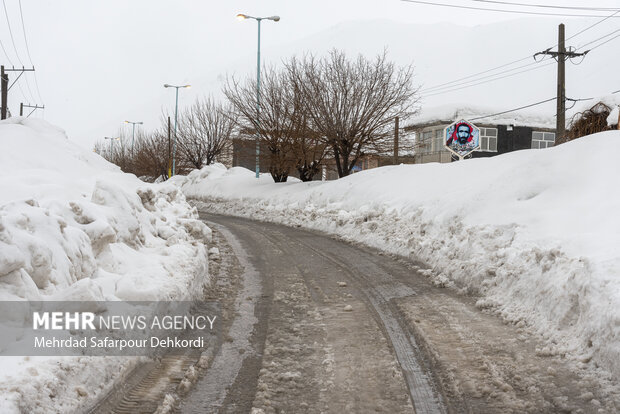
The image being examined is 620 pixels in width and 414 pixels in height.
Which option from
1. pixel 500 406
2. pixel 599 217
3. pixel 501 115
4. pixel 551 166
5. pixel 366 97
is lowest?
pixel 500 406

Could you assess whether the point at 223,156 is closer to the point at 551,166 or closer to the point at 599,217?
the point at 551,166

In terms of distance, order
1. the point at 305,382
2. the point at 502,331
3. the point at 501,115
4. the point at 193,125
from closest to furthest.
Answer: the point at 305,382 < the point at 502,331 < the point at 193,125 < the point at 501,115

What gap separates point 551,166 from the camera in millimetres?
9859

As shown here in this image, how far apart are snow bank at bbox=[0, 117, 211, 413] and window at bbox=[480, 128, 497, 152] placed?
40.4 m

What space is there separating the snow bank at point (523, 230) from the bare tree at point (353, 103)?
20.5 ft

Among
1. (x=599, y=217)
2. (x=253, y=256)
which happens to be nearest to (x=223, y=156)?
(x=253, y=256)

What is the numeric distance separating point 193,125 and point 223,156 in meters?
3.56

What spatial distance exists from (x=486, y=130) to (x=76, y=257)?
4634 centimetres

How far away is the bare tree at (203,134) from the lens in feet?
130

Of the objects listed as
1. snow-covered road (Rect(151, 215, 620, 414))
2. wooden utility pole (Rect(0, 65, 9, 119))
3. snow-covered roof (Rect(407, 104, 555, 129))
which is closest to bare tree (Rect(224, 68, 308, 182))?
wooden utility pole (Rect(0, 65, 9, 119))

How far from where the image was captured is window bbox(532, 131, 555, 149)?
49469 millimetres

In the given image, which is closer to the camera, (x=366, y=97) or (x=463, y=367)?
(x=463, y=367)

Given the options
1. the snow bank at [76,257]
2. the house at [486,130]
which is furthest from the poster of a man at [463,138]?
the house at [486,130]

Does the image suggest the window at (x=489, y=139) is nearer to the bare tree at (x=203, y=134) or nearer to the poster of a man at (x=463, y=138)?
the bare tree at (x=203, y=134)
